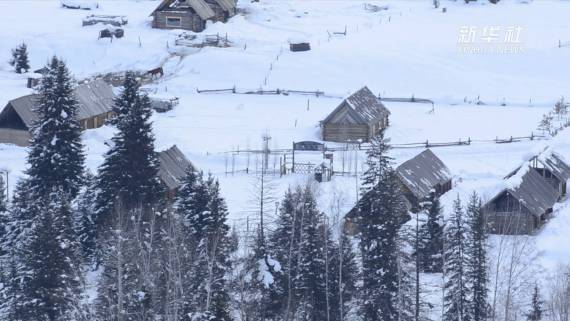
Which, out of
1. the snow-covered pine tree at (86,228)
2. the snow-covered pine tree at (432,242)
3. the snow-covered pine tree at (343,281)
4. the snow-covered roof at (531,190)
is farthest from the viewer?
the snow-covered roof at (531,190)

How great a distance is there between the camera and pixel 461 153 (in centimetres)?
6606

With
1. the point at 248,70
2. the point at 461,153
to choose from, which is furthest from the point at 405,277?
the point at 248,70

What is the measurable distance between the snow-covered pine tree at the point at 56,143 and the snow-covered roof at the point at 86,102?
11.5m

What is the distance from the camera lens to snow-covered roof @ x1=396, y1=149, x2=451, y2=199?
54.4 metres

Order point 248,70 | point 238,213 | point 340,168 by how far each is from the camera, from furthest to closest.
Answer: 1. point 248,70
2. point 340,168
3. point 238,213

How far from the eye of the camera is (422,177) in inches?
2207

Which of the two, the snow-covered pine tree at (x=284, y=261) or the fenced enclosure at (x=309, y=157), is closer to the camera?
the snow-covered pine tree at (x=284, y=261)

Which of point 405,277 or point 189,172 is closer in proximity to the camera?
point 405,277

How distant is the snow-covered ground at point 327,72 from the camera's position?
6488 centimetres

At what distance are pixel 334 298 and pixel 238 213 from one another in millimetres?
9873

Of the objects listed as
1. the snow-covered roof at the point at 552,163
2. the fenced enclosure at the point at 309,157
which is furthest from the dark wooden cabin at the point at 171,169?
the snow-covered roof at the point at 552,163

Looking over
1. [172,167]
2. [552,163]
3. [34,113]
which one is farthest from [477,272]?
[34,113]

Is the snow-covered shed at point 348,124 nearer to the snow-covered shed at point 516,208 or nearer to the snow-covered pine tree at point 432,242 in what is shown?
the snow-covered shed at point 516,208

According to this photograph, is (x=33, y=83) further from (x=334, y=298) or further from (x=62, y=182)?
(x=334, y=298)
